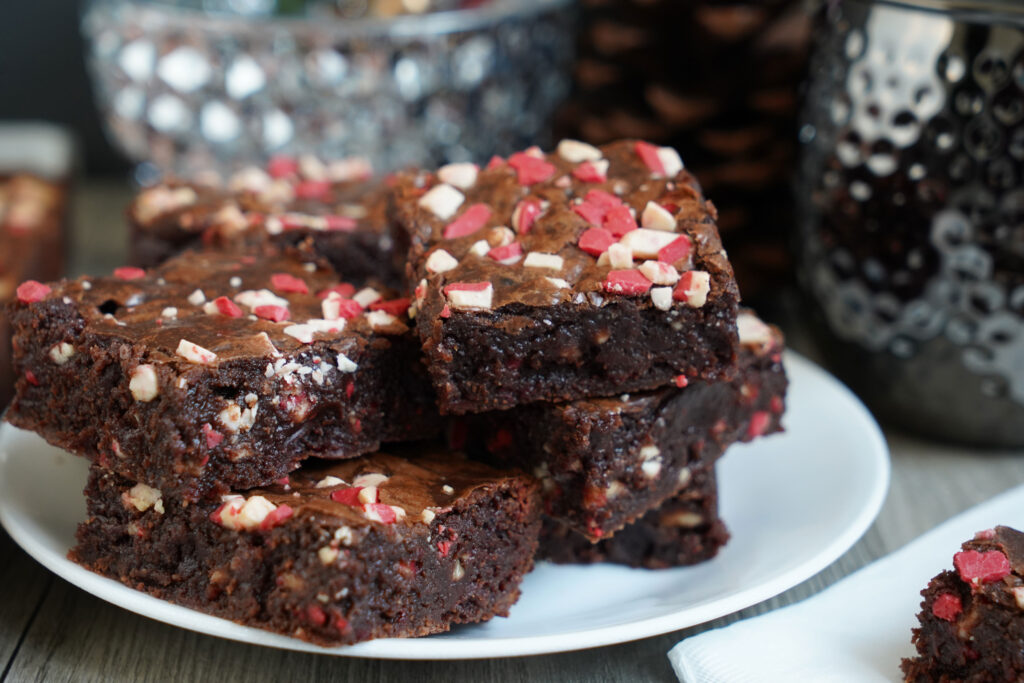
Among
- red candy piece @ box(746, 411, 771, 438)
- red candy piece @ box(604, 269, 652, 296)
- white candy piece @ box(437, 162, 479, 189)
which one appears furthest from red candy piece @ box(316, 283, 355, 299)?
red candy piece @ box(746, 411, 771, 438)

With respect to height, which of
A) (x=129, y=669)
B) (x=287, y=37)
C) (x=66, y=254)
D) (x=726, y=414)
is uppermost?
(x=287, y=37)

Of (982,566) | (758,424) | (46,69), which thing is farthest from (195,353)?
(46,69)

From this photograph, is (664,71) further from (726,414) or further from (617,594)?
(617,594)

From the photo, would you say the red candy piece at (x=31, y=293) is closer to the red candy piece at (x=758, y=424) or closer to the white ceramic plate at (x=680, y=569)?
the white ceramic plate at (x=680, y=569)

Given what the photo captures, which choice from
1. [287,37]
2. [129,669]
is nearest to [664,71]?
[287,37]

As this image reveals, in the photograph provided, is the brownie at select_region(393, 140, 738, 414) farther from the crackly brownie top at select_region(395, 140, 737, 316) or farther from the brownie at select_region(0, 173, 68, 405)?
the brownie at select_region(0, 173, 68, 405)

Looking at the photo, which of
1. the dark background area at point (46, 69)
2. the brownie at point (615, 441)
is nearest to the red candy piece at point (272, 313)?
the brownie at point (615, 441)
